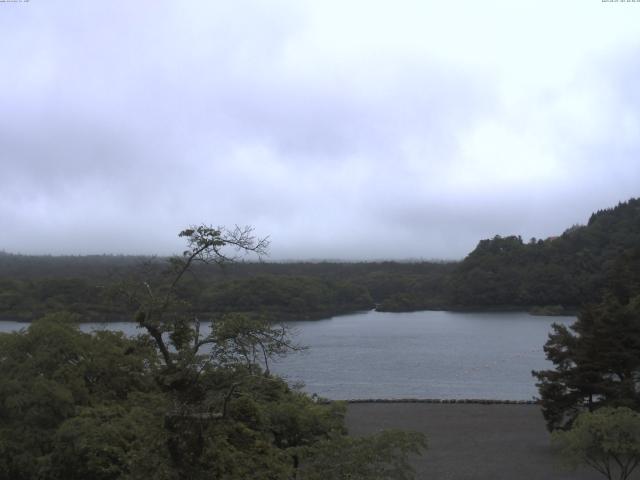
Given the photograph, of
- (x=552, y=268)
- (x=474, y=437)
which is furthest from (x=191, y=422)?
(x=552, y=268)

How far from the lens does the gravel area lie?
533 inches

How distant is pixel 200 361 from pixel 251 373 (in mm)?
483

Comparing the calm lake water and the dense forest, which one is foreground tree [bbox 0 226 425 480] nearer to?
the calm lake water

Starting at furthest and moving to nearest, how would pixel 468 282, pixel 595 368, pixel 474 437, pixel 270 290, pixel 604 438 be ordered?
pixel 468 282 → pixel 270 290 → pixel 474 437 → pixel 595 368 → pixel 604 438

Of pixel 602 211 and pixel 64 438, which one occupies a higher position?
pixel 602 211

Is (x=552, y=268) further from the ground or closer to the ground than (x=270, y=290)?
further from the ground

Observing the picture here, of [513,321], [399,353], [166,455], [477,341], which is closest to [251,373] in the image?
[166,455]

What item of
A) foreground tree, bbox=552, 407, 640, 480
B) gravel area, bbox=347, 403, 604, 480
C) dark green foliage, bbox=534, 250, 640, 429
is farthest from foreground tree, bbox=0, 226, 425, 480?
dark green foliage, bbox=534, 250, 640, 429

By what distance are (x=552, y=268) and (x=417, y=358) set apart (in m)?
39.8

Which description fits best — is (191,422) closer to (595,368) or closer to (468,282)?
(595,368)

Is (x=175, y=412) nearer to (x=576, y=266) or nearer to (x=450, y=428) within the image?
(x=450, y=428)

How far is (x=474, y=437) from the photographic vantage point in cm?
1688

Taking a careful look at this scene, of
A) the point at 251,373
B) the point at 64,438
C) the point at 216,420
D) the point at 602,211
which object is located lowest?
the point at 64,438

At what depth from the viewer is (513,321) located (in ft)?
201
